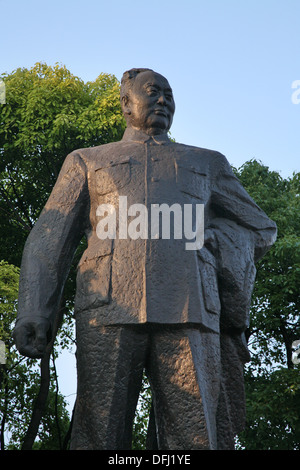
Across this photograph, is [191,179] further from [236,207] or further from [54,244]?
[54,244]

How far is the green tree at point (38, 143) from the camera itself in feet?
55.1

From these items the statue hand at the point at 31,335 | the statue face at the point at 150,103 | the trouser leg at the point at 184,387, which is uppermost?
the statue face at the point at 150,103

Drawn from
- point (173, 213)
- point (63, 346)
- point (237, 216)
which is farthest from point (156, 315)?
point (63, 346)

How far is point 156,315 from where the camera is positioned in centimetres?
482

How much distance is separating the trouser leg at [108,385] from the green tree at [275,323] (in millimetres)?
11598

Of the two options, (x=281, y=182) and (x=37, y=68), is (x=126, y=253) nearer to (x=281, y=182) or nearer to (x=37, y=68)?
(x=37, y=68)

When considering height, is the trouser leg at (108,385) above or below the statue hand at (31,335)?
below

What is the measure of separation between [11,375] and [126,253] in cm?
1466

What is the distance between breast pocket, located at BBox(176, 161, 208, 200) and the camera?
17.4 feet

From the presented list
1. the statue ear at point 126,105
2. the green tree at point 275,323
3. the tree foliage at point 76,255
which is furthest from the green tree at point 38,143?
the statue ear at point 126,105

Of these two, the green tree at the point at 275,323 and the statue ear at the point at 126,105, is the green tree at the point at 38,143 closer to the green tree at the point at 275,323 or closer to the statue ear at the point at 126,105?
the green tree at the point at 275,323

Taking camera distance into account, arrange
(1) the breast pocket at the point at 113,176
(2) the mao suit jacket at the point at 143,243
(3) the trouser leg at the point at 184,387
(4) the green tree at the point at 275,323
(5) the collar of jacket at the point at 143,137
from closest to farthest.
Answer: (3) the trouser leg at the point at 184,387 < (2) the mao suit jacket at the point at 143,243 < (1) the breast pocket at the point at 113,176 < (5) the collar of jacket at the point at 143,137 < (4) the green tree at the point at 275,323

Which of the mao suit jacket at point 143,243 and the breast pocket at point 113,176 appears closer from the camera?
the mao suit jacket at point 143,243

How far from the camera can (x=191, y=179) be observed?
5352 mm
